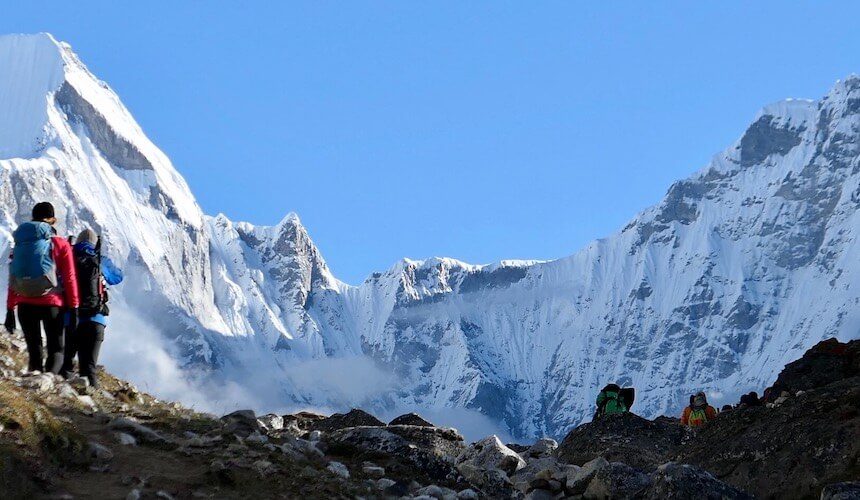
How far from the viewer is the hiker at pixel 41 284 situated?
15.1 m

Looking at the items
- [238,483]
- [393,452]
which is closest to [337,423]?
[393,452]

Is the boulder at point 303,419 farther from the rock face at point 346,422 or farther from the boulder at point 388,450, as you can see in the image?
the boulder at point 388,450

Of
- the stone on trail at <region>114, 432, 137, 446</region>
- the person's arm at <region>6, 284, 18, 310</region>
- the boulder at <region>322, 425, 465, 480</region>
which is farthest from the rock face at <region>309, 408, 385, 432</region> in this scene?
the stone on trail at <region>114, 432, 137, 446</region>

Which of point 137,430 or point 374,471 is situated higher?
point 137,430

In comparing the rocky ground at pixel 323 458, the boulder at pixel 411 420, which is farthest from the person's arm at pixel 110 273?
the boulder at pixel 411 420

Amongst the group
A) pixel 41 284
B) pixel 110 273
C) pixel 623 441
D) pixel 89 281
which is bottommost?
pixel 41 284

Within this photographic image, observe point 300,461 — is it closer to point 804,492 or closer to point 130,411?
point 130,411

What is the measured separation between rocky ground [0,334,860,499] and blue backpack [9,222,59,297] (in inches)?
43.2

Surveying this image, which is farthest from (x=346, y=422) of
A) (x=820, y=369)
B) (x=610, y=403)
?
(x=820, y=369)

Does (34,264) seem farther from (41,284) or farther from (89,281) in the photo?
(89,281)

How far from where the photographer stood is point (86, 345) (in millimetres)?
16094

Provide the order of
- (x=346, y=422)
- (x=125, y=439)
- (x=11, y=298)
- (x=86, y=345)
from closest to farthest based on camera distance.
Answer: (x=125, y=439) → (x=11, y=298) → (x=86, y=345) → (x=346, y=422)

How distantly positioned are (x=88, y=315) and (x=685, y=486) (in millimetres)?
8197

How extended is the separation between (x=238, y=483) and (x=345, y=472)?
195 cm
